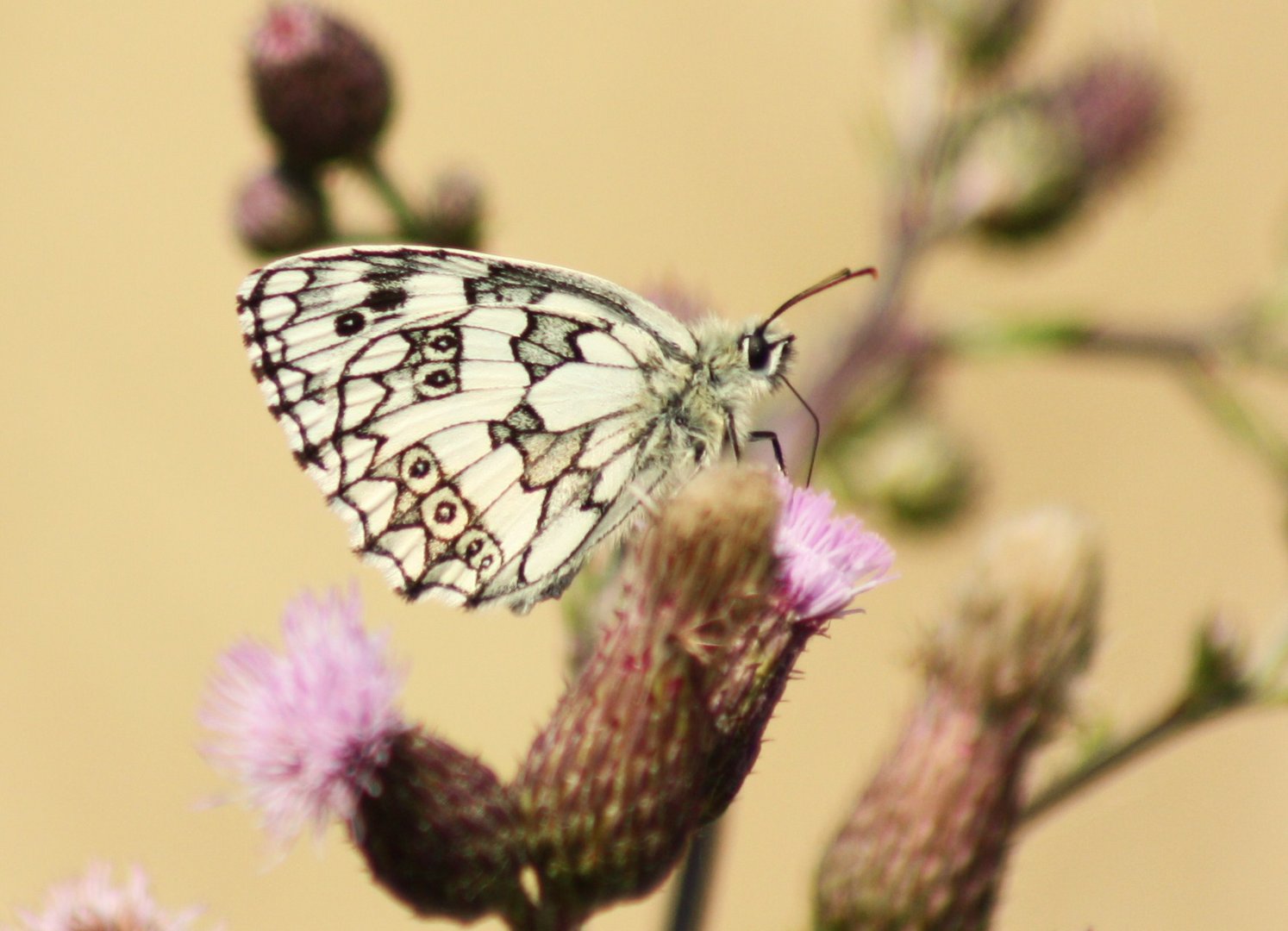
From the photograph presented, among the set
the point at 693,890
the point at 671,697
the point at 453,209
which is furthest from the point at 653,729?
the point at 453,209

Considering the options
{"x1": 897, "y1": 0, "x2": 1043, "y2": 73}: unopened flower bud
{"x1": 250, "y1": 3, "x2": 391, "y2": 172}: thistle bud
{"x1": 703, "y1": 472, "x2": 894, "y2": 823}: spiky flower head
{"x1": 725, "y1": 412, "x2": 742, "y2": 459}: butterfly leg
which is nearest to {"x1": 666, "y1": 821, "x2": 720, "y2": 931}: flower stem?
{"x1": 703, "y1": 472, "x2": 894, "y2": 823}: spiky flower head

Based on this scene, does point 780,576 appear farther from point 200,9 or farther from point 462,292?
point 200,9

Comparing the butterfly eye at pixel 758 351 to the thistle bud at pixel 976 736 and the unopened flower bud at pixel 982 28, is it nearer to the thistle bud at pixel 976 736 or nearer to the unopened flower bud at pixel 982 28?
the thistle bud at pixel 976 736

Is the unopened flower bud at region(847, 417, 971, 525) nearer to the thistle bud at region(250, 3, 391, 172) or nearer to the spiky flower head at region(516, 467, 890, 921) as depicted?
the thistle bud at region(250, 3, 391, 172)

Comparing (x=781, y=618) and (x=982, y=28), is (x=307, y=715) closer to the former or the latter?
(x=781, y=618)

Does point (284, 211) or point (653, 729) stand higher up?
point (284, 211)

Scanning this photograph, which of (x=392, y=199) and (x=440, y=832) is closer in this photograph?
(x=440, y=832)

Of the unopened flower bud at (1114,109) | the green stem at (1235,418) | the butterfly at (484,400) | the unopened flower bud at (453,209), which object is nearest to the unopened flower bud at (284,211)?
the unopened flower bud at (453,209)

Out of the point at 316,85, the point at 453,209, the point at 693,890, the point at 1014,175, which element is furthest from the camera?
the point at 1014,175
